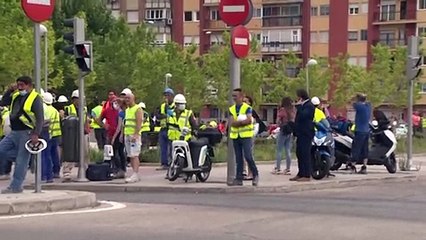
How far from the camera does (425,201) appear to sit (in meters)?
14.2

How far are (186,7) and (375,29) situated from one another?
62.5 ft

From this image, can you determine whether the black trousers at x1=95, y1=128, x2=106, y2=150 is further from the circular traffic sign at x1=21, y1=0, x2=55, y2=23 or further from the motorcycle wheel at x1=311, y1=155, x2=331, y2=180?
the circular traffic sign at x1=21, y1=0, x2=55, y2=23

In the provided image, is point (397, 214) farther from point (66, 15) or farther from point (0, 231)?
point (66, 15)

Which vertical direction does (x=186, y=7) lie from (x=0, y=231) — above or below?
above

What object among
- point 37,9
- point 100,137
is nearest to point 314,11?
point 100,137

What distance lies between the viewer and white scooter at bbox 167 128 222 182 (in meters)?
16.1

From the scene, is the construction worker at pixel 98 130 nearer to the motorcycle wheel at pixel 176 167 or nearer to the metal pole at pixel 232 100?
the motorcycle wheel at pixel 176 167

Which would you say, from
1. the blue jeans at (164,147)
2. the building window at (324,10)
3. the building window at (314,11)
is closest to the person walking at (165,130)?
the blue jeans at (164,147)

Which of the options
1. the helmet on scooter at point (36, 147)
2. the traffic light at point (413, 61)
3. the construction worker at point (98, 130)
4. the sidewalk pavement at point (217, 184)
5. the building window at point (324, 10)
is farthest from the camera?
the building window at point (324, 10)

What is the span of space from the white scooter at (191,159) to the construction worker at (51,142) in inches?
90.9

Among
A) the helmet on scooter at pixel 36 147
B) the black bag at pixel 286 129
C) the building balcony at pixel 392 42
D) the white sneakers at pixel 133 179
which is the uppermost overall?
the building balcony at pixel 392 42

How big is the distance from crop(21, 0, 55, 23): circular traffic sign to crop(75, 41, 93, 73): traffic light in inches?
109

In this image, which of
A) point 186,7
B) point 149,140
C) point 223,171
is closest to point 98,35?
point 186,7

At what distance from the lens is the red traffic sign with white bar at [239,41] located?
15312 millimetres
